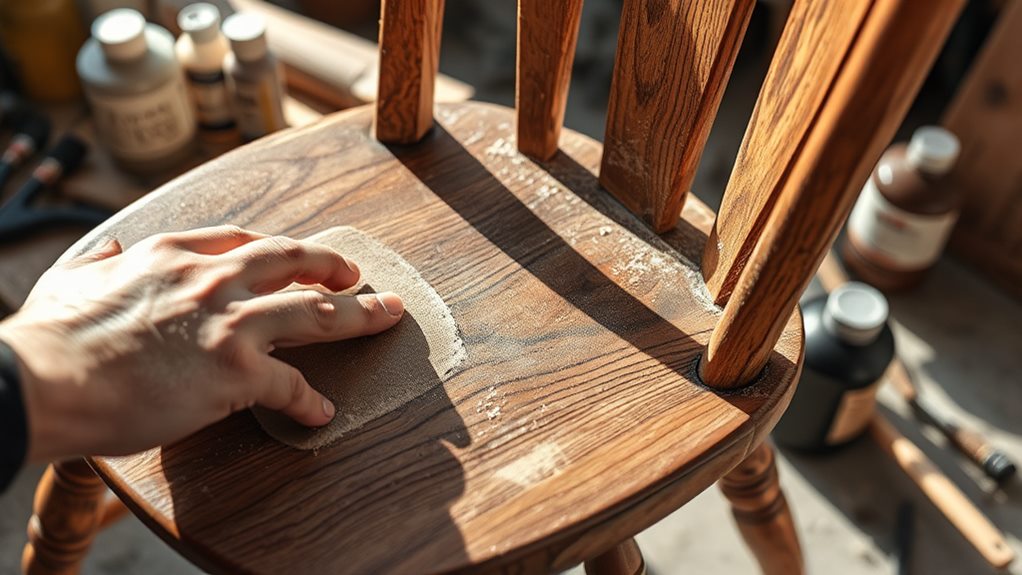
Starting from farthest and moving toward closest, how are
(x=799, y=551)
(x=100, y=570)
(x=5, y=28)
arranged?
1. (x=5, y=28)
2. (x=100, y=570)
3. (x=799, y=551)

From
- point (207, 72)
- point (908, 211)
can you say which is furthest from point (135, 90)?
point (908, 211)

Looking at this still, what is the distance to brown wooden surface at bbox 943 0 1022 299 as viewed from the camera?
1.24 meters

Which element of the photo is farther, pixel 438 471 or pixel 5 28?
pixel 5 28

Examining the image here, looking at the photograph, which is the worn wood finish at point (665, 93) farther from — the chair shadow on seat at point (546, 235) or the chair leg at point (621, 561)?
the chair leg at point (621, 561)

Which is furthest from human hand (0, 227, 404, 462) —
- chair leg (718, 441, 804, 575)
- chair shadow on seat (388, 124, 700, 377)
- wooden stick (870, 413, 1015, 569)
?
wooden stick (870, 413, 1015, 569)

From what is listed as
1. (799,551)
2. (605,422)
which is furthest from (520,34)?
(799,551)

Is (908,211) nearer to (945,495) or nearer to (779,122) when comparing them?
(945,495)

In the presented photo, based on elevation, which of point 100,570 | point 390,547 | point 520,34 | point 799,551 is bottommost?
point 100,570

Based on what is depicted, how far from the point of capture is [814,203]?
1.54 feet

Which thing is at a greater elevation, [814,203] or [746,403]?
[814,203]

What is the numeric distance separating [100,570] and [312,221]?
2.05 feet

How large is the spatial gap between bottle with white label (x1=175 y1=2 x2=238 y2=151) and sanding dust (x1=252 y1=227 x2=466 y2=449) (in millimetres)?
553

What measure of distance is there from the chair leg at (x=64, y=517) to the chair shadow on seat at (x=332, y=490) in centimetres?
22

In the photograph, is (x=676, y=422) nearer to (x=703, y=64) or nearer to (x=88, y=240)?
(x=703, y=64)
